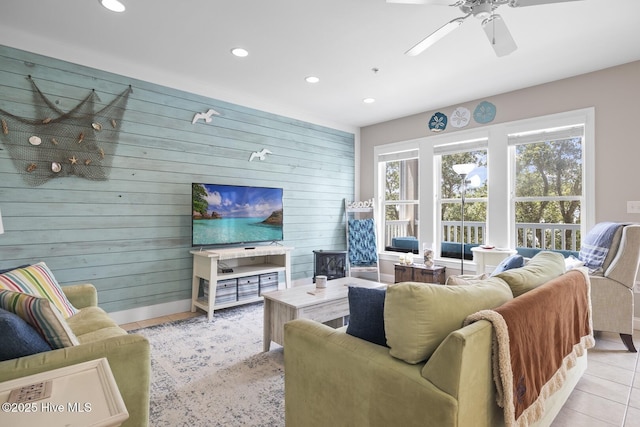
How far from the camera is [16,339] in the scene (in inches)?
47.9

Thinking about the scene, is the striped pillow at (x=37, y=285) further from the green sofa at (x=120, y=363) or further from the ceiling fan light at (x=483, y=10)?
the ceiling fan light at (x=483, y=10)

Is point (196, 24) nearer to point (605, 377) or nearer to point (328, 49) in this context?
point (328, 49)

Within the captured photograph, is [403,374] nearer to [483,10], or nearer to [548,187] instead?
[483,10]

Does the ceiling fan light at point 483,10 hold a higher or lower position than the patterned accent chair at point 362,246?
higher

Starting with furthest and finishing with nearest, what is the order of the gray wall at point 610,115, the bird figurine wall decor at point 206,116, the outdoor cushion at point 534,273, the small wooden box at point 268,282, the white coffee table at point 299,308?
the small wooden box at point 268,282, the bird figurine wall decor at point 206,116, the gray wall at point 610,115, the white coffee table at point 299,308, the outdoor cushion at point 534,273

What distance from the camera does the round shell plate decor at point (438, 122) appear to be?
4.70 metres

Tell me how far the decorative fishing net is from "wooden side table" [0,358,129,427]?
267cm

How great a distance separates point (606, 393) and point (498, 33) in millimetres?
2445

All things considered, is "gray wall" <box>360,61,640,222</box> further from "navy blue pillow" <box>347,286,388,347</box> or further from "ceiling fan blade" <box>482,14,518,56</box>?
"navy blue pillow" <box>347,286,388,347</box>

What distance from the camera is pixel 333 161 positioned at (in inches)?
213

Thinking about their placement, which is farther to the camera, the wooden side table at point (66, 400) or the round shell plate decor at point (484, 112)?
the round shell plate decor at point (484, 112)

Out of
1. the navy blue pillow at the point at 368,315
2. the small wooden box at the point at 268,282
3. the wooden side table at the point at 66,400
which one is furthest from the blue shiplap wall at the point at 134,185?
the navy blue pillow at the point at 368,315

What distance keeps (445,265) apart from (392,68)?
9.02ft

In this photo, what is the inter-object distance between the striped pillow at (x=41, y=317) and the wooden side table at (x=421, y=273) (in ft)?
12.2
